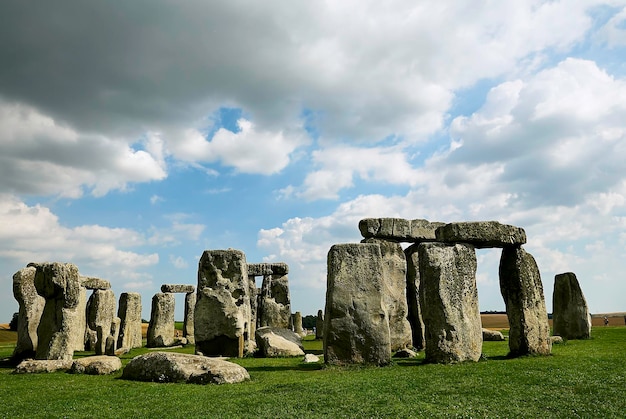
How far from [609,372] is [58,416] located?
9.29m

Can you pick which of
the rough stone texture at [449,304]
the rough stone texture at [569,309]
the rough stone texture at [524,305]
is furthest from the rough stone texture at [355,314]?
the rough stone texture at [569,309]

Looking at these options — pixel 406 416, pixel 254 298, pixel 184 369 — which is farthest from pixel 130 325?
pixel 406 416

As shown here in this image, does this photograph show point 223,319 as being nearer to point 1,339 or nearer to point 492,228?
point 492,228

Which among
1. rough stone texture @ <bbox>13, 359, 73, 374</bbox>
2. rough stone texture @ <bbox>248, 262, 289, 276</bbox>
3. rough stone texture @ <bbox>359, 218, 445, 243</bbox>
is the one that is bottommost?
rough stone texture @ <bbox>13, 359, 73, 374</bbox>

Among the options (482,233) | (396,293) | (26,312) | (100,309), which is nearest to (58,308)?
(26,312)

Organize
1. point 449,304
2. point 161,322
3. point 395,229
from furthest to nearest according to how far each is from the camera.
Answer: point 161,322, point 395,229, point 449,304

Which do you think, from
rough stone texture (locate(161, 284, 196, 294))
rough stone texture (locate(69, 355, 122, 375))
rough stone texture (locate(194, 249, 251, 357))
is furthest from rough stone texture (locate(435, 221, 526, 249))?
rough stone texture (locate(161, 284, 196, 294))

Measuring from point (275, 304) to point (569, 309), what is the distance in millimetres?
13074

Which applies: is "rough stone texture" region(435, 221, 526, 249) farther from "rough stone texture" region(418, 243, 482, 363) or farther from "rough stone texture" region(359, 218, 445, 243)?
"rough stone texture" region(359, 218, 445, 243)

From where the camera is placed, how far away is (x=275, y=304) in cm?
2577

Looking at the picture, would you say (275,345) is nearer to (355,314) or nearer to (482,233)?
(355,314)

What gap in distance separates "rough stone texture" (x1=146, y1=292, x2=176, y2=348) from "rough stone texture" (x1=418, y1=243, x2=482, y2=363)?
1622 centimetres

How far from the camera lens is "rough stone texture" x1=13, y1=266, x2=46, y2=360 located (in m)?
15.1

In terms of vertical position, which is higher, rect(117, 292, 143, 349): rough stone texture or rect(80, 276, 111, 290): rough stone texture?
rect(80, 276, 111, 290): rough stone texture
